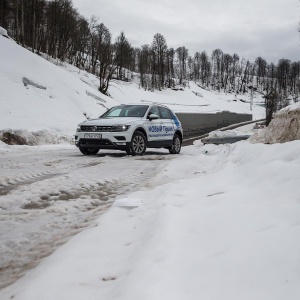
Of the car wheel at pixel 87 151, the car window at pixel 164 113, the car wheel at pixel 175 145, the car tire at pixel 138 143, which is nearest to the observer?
the car tire at pixel 138 143

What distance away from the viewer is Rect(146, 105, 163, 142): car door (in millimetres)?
9406

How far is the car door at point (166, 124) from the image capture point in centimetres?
1024

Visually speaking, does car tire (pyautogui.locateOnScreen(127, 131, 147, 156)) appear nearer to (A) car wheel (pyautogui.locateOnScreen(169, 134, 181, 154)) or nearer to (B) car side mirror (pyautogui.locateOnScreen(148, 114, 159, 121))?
(B) car side mirror (pyautogui.locateOnScreen(148, 114, 159, 121))

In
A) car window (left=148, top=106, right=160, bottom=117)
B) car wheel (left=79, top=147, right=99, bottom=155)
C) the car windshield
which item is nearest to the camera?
car wheel (left=79, top=147, right=99, bottom=155)

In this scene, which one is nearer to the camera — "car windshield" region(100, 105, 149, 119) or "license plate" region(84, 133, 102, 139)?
"license plate" region(84, 133, 102, 139)

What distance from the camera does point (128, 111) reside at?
9.69 metres

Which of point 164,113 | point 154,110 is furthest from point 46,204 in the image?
point 164,113

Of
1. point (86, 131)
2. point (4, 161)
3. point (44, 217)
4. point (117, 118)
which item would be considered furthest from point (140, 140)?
point (44, 217)

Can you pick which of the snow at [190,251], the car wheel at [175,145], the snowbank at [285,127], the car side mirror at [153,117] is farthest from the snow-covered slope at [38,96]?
the snow at [190,251]

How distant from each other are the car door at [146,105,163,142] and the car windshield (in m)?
0.24

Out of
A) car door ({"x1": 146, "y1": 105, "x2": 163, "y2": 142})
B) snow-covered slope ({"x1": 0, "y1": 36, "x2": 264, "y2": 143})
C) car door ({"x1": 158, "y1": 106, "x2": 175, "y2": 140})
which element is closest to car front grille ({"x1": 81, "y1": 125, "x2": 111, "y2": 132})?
car door ({"x1": 146, "y1": 105, "x2": 163, "y2": 142})

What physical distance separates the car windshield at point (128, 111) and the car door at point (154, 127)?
0.24 meters

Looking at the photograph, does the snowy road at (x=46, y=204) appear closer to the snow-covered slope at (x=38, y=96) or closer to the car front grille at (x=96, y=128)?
the car front grille at (x=96, y=128)

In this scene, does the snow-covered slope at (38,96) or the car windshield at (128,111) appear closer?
the car windshield at (128,111)
